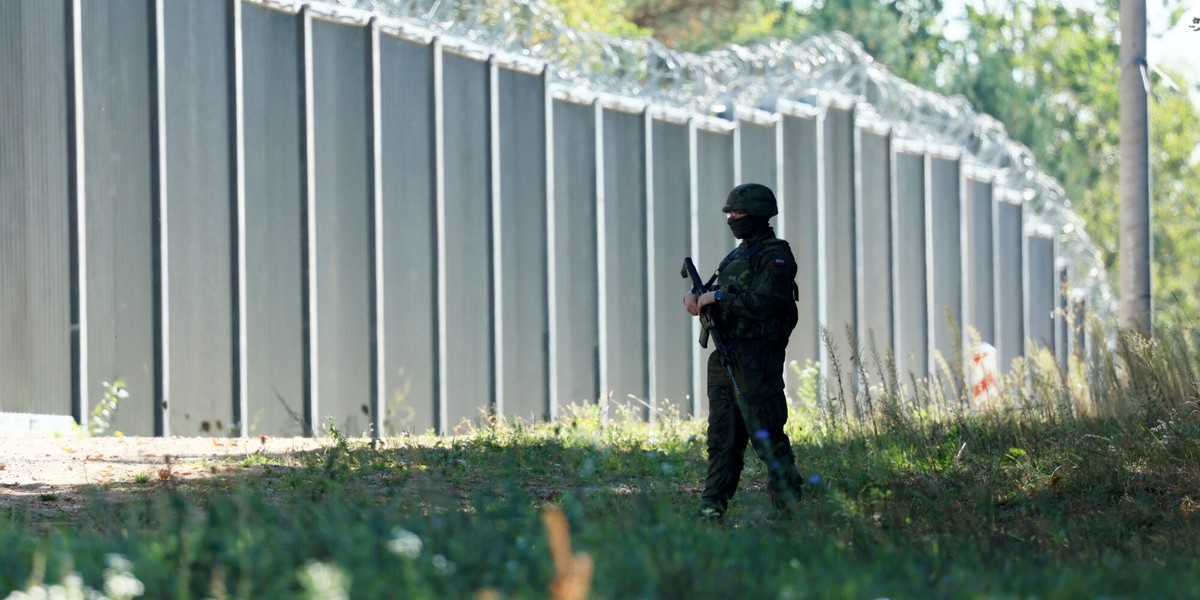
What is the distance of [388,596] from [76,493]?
475cm

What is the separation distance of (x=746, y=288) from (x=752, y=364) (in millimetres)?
370

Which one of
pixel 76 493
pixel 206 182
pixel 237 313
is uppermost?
pixel 206 182

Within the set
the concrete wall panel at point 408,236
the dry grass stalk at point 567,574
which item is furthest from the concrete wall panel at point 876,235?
the dry grass stalk at point 567,574

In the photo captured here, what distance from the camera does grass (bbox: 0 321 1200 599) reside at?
14.5 ft

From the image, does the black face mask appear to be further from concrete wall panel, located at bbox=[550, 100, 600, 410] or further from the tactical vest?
concrete wall panel, located at bbox=[550, 100, 600, 410]

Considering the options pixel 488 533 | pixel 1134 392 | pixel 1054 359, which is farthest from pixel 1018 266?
pixel 488 533

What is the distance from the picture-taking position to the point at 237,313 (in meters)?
13.3

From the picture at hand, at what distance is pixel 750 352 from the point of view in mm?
7695

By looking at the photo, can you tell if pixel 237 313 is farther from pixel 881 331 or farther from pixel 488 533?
pixel 881 331

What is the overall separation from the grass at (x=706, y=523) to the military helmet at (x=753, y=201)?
1.38 meters

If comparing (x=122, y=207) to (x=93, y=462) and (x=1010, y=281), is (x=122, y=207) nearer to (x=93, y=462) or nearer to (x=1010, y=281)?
(x=93, y=462)

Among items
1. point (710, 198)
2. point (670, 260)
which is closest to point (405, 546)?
point (670, 260)

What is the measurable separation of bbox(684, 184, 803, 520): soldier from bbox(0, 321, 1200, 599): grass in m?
0.23

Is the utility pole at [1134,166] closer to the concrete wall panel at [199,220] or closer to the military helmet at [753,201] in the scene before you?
the military helmet at [753,201]
